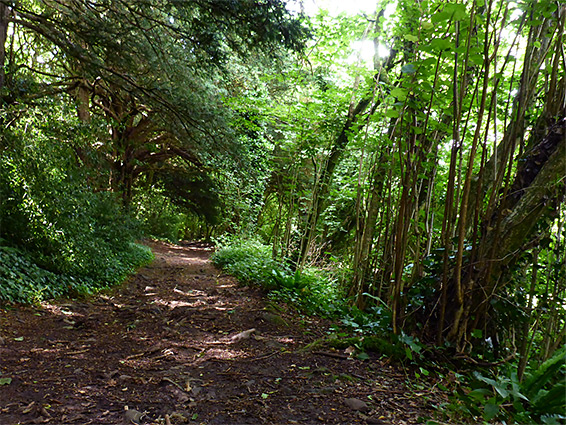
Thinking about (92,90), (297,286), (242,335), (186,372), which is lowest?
(186,372)

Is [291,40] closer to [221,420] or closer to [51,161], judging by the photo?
[51,161]

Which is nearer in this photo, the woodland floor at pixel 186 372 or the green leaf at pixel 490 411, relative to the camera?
the green leaf at pixel 490 411

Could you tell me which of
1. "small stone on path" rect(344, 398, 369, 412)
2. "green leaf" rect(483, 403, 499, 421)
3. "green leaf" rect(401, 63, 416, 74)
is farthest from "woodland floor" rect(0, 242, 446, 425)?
"green leaf" rect(401, 63, 416, 74)

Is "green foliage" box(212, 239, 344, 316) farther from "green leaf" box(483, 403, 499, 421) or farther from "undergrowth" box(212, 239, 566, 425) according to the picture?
"green leaf" box(483, 403, 499, 421)

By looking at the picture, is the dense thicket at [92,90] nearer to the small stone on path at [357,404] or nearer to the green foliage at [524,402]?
the small stone on path at [357,404]

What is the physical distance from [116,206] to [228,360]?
574 centimetres

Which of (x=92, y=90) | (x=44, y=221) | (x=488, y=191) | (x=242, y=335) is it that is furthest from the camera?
(x=92, y=90)

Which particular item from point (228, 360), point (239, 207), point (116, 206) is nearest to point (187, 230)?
point (239, 207)

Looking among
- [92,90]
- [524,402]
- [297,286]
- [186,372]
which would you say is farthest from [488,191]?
[92,90]

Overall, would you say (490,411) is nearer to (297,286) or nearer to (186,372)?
(186,372)

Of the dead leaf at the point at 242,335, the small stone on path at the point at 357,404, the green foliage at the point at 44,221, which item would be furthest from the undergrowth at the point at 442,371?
the green foliage at the point at 44,221

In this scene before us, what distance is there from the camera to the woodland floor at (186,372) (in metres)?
2.22

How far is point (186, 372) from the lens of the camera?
2883 millimetres

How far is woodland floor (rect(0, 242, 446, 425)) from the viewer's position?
7.29 ft
